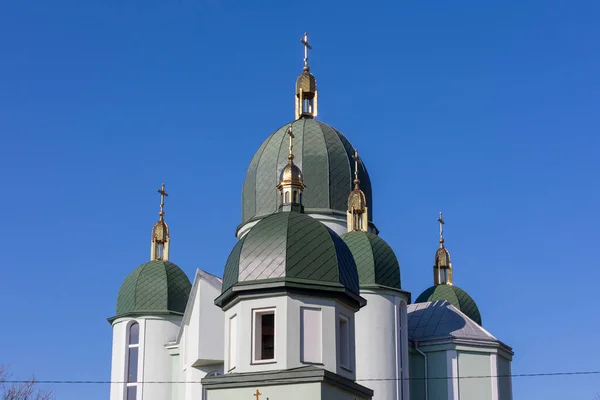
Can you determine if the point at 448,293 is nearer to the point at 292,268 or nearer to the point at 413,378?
the point at 413,378

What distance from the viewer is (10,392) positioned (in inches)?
1093

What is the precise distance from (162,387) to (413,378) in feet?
23.3

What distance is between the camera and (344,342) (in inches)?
834

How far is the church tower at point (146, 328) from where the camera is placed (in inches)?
1267

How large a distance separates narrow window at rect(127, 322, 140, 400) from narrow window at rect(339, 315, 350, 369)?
12559 mm

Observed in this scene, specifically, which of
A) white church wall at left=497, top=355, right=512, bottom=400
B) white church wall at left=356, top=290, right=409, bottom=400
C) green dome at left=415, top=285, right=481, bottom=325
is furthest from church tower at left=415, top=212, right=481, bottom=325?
white church wall at left=356, top=290, right=409, bottom=400

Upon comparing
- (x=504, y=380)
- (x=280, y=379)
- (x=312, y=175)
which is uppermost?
(x=312, y=175)

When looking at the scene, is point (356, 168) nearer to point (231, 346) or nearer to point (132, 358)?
point (132, 358)

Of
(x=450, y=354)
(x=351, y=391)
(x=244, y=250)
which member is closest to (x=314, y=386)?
(x=351, y=391)

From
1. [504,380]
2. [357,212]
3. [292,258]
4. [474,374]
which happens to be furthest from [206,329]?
[504,380]

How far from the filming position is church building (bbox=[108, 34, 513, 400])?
20578 millimetres

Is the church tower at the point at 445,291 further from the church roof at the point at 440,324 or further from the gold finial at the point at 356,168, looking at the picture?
the gold finial at the point at 356,168

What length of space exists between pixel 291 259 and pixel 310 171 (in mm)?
12119

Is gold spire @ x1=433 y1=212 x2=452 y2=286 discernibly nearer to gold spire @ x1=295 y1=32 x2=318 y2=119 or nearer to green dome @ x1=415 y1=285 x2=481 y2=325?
green dome @ x1=415 y1=285 x2=481 y2=325
